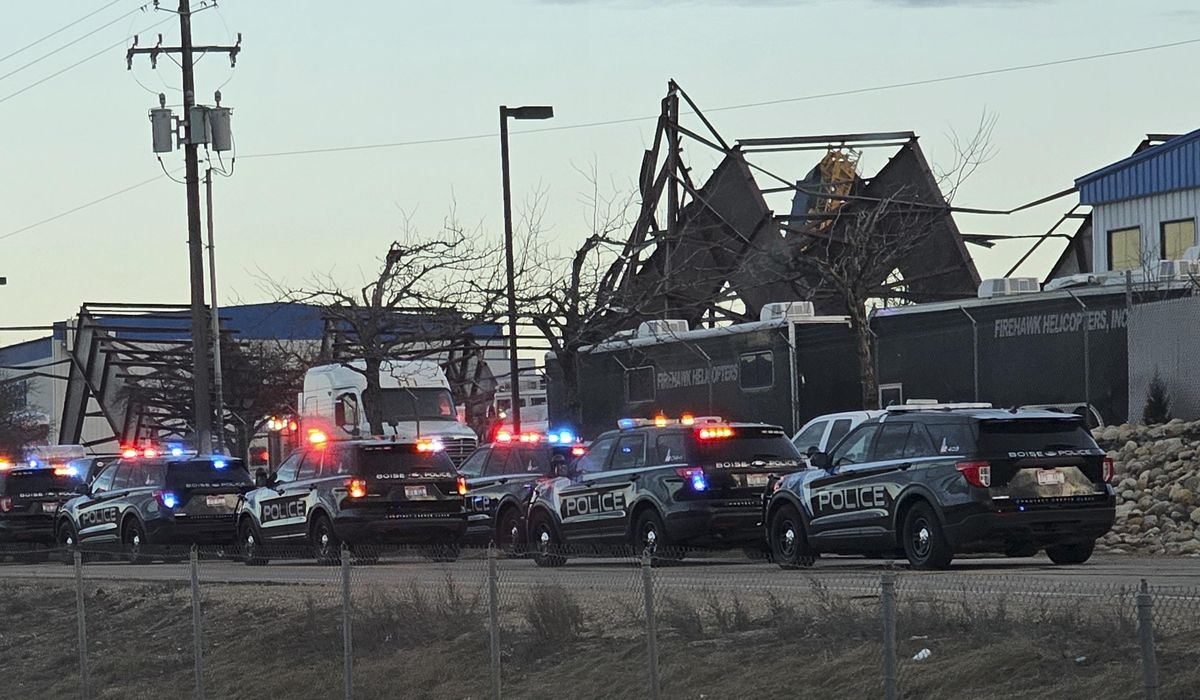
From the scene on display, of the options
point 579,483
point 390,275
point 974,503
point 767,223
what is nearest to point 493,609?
point 974,503

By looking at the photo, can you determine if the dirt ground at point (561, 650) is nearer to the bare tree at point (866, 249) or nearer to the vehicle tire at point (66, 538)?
the vehicle tire at point (66, 538)

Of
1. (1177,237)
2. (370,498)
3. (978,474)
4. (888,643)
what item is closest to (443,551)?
(370,498)

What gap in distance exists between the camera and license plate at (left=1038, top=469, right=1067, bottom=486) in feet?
64.6

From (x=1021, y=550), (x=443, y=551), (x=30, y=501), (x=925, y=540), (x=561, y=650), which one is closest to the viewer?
(x=561, y=650)

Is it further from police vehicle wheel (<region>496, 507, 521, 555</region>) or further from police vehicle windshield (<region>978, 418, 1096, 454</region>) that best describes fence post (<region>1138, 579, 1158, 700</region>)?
police vehicle wheel (<region>496, 507, 521, 555</region>)

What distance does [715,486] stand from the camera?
2319cm

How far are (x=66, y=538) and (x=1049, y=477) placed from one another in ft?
64.3

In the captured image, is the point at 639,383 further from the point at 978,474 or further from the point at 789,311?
the point at 978,474

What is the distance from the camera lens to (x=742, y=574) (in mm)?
→ 20750

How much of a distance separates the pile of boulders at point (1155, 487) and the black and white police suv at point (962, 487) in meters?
3.85

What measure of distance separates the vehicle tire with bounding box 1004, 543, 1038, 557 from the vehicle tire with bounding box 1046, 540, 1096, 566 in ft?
1.09

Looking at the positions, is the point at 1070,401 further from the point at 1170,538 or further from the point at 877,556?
the point at 877,556

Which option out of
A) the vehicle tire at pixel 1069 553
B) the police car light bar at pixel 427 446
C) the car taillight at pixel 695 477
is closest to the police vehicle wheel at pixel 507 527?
the police car light bar at pixel 427 446

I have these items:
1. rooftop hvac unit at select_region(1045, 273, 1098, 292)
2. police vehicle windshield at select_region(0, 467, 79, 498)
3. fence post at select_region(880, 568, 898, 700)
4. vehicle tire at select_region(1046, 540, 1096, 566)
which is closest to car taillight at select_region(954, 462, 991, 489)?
vehicle tire at select_region(1046, 540, 1096, 566)
